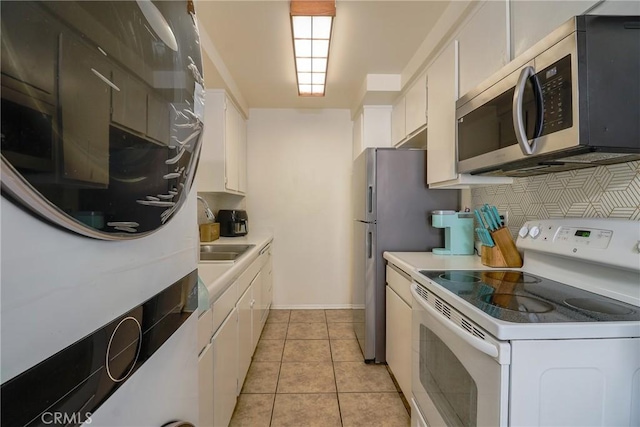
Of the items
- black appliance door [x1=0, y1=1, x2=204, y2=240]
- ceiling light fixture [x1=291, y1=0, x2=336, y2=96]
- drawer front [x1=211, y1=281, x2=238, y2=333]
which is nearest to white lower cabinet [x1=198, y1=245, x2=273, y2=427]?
drawer front [x1=211, y1=281, x2=238, y2=333]

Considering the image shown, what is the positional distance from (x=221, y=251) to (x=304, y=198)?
130 centimetres

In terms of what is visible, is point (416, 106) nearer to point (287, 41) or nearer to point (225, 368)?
point (287, 41)

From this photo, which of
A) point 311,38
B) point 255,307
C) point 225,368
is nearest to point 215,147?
point 311,38

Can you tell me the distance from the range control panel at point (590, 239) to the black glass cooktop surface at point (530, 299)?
13 cm

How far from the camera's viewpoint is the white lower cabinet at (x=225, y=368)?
127 centimetres

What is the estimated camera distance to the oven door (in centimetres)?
82

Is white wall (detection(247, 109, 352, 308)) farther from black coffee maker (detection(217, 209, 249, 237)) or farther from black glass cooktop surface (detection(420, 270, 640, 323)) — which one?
black glass cooktop surface (detection(420, 270, 640, 323))

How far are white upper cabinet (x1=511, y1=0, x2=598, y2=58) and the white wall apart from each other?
2.35 m

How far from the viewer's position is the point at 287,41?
2137 mm

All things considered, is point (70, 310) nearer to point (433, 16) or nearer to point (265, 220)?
point (433, 16)

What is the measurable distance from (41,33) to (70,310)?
1.03 feet

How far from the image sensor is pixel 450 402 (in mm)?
1114

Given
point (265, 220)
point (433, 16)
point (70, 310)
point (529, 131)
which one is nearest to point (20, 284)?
point (70, 310)

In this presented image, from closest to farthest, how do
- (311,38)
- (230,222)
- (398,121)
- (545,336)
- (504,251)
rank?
(545,336) → (504,251) → (311,38) → (398,121) → (230,222)
